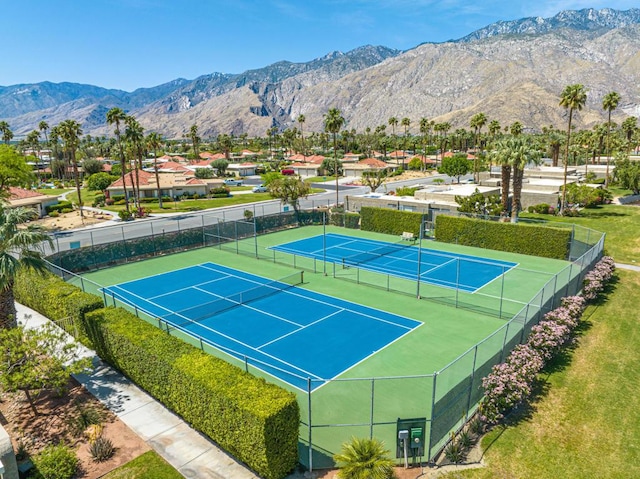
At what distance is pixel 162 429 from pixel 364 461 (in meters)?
7.28

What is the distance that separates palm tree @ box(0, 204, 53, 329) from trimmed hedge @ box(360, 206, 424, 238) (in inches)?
1245

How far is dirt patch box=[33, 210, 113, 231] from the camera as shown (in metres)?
53.9

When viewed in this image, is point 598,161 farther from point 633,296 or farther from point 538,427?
point 538,427

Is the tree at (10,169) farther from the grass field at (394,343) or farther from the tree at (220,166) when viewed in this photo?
the tree at (220,166)

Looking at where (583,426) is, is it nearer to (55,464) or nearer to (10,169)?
(55,464)

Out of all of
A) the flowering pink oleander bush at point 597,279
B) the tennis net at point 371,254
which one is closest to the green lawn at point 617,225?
the flowering pink oleander bush at point 597,279

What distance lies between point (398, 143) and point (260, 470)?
6078 inches

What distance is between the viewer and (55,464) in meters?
12.7

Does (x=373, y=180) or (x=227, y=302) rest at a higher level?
(x=373, y=180)

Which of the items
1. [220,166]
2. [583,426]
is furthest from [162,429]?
[220,166]

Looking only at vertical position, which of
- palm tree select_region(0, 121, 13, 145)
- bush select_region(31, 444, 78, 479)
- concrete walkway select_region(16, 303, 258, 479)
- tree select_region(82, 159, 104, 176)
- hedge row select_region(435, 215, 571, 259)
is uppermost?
palm tree select_region(0, 121, 13, 145)

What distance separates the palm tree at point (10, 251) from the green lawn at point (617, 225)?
37.5 metres

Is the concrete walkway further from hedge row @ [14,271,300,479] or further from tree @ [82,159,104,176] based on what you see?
tree @ [82,159,104,176]

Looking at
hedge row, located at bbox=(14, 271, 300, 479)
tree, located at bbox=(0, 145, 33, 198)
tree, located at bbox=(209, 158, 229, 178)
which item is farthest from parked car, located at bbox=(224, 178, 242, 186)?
hedge row, located at bbox=(14, 271, 300, 479)
